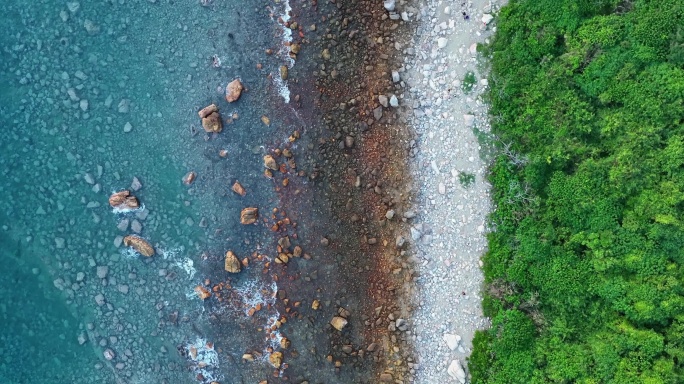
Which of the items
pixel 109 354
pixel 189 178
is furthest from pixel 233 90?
pixel 109 354

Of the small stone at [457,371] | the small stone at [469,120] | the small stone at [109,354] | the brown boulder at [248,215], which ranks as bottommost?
the small stone at [109,354]

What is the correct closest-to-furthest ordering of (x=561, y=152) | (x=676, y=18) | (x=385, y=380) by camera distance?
1. (x=676, y=18)
2. (x=561, y=152)
3. (x=385, y=380)

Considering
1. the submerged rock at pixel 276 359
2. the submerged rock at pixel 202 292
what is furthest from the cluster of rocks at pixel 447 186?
the submerged rock at pixel 202 292

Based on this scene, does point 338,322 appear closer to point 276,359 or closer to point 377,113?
point 276,359

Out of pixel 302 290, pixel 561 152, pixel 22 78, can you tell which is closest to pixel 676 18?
pixel 561 152

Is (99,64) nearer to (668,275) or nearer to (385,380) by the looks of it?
(385,380)

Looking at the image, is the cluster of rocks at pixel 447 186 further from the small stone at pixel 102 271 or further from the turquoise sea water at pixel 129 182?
the small stone at pixel 102 271

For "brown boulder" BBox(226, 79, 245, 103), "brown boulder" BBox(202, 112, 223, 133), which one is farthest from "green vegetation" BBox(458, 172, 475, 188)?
"brown boulder" BBox(202, 112, 223, 133)
